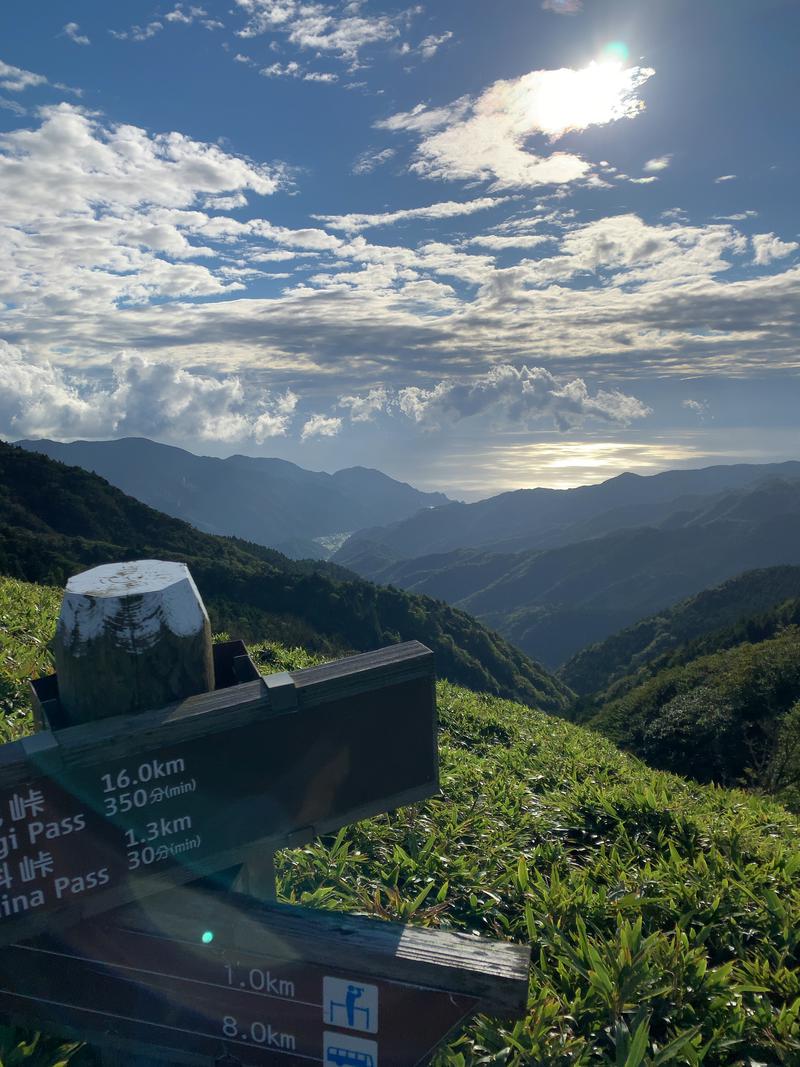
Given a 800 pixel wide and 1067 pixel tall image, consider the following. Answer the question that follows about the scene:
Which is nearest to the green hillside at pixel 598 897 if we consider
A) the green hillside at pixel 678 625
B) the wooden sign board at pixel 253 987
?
the wooden sign board at pixel 253 987

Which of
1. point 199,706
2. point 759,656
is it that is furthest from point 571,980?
point 759,656

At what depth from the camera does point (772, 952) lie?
3.86m

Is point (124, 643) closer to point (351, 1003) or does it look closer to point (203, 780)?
point (203, 780)

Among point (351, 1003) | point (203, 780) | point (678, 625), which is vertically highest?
point (203, 780)

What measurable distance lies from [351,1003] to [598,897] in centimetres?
251

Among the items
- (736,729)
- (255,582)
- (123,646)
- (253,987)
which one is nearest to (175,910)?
(253,987)

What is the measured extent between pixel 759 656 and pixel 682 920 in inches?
1163

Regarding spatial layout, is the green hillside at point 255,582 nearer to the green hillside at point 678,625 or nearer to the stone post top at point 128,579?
the green hillside at point 678,625

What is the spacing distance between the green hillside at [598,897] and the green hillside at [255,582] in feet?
126

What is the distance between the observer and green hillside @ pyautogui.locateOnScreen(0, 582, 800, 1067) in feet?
10.4

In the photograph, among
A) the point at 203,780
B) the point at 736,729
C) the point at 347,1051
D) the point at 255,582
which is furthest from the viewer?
the point at 255,582

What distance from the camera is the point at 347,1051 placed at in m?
2.39

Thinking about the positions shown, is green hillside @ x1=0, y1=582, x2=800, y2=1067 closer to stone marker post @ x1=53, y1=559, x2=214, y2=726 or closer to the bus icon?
the bus icon

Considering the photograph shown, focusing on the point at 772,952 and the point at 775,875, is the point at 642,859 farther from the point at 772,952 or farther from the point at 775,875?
the point at 772,952
